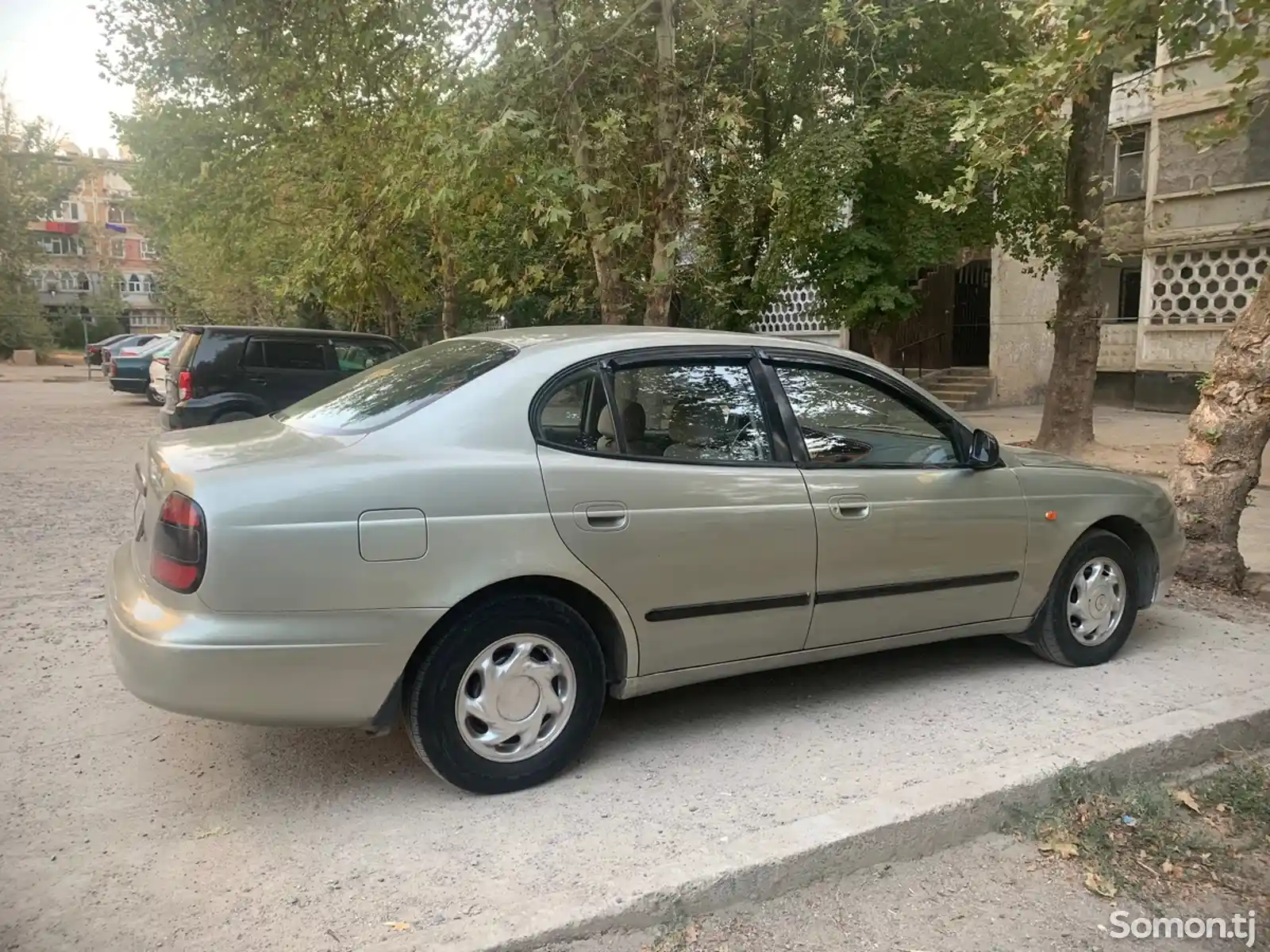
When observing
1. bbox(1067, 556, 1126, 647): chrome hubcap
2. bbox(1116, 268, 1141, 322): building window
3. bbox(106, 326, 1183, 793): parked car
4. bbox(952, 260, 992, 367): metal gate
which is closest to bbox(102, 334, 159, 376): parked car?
bbox(952, 260, 992, 367): metal gate

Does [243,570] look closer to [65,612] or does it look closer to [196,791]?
[196,791]

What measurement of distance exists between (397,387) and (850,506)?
188 centimetres

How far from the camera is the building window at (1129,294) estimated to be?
21.0 meters

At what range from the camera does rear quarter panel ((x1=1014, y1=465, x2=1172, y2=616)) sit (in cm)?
461

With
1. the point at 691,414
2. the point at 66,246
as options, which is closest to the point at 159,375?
the point at 691,414

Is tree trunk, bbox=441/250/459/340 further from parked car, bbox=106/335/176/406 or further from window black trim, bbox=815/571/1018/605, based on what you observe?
window black trim, bbox=815/571/1018/605

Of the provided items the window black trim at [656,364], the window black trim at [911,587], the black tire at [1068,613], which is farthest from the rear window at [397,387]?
the black tire at [1068,613]

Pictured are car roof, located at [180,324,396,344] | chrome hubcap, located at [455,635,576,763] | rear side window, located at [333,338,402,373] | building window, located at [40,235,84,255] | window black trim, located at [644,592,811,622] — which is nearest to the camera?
chrome hubcap, located at [455,635,576,763]

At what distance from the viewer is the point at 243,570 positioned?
9.98 ft

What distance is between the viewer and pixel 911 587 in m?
4.26

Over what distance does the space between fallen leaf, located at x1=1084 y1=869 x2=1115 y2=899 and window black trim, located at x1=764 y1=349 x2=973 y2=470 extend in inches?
67.7

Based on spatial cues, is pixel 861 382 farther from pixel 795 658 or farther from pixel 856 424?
pixel 795 658

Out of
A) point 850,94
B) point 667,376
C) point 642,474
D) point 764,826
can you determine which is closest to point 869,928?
point 764,826

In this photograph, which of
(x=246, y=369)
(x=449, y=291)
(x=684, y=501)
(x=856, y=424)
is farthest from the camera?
(x=449, y=291)
